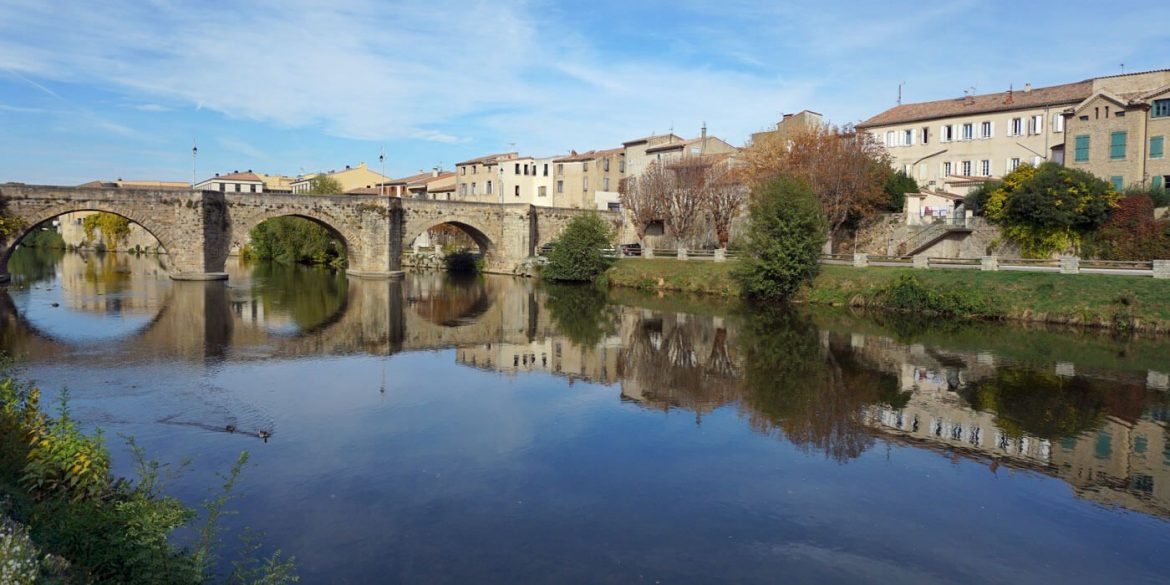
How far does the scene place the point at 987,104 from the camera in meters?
50.2

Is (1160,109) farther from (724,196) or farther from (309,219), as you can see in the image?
(309,219)

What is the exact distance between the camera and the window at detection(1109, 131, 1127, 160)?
39.5m

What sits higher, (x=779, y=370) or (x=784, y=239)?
(x=784, y=239)

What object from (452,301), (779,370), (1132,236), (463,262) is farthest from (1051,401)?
(463,262)

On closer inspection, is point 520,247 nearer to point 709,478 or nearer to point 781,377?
point 781,377

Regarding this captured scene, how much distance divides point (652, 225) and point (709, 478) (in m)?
52.1

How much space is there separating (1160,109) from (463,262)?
160 feet

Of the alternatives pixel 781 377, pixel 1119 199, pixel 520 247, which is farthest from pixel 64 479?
pixel 520 247

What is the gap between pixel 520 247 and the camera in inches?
2402

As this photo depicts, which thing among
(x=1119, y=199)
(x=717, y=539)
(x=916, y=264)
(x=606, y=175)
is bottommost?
(x=717, y=539)

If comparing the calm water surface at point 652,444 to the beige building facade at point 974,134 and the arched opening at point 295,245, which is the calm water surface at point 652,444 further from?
the arched opening at point 295,245

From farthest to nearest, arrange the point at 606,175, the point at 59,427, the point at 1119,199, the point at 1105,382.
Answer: the point at 606,175
the point at 1119,199
the point at 1105,382
the point at 59,427

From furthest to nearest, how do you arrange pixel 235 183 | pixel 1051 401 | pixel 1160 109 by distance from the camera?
pixel 235 183, pixel 1160 109, pixel 1051 401

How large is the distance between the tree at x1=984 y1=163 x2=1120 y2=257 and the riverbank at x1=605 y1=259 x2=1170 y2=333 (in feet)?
15.0
